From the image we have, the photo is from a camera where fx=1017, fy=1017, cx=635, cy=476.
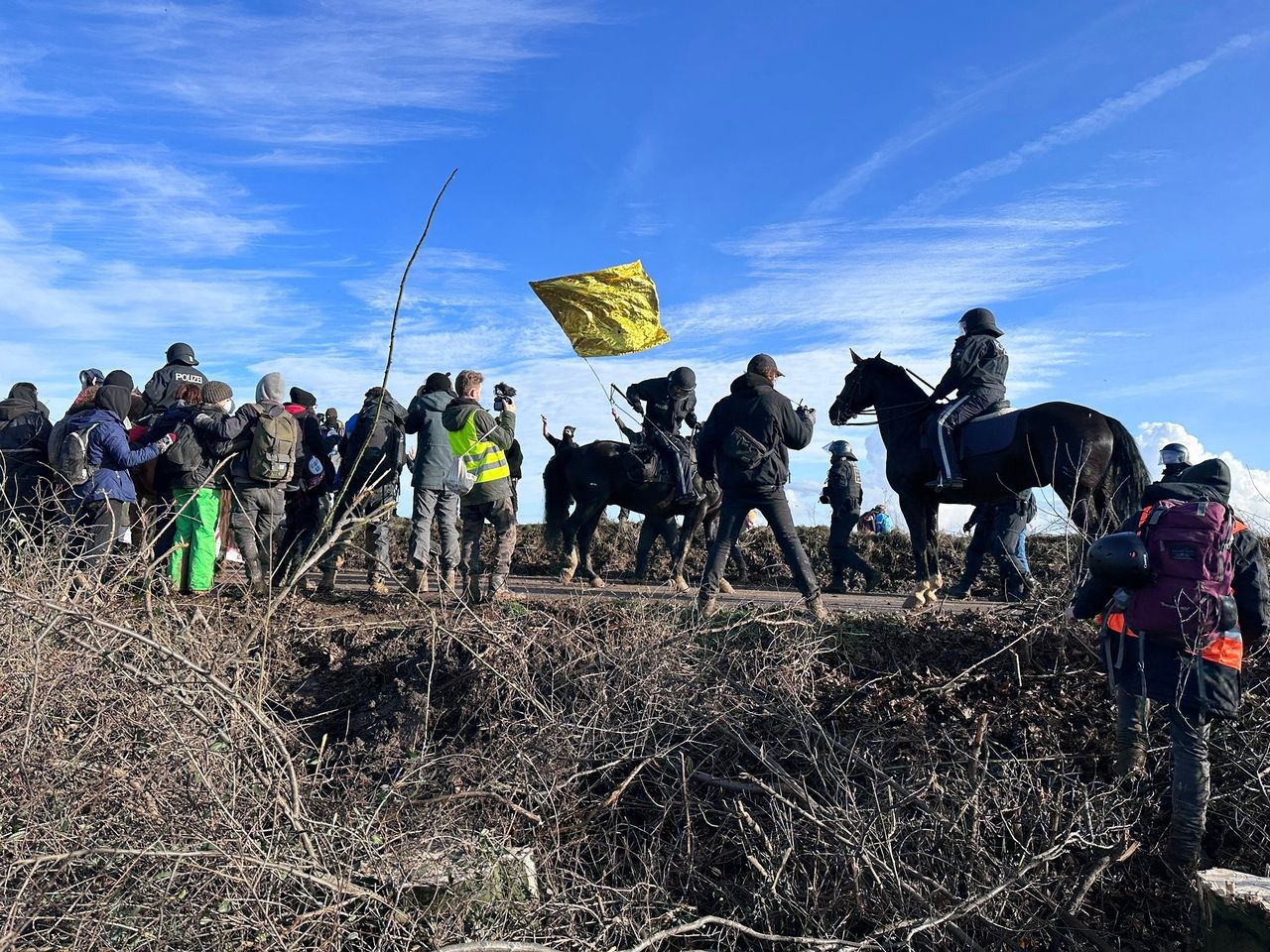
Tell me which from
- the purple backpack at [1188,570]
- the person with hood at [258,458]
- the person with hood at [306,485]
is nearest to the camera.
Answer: the purple backpack at [1188,570]

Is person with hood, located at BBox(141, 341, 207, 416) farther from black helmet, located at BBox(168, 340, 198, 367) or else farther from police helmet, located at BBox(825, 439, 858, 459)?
police helmet, located at BBox(825, 439, 858, 459)

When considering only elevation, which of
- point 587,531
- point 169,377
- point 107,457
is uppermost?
point 169,377

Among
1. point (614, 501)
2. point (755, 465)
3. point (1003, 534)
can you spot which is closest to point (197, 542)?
point (755, 465)

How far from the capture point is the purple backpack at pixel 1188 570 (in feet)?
17.0

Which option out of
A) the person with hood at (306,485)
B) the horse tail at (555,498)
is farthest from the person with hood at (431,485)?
the horse tail at (555,498)

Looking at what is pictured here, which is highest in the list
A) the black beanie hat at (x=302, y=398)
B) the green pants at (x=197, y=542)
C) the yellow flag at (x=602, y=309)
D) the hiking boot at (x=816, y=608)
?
the yellow flag at (x=602, y=309)

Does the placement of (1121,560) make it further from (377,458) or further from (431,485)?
(377,458)

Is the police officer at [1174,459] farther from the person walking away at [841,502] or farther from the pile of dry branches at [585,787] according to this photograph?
the person walking away at [841,502]

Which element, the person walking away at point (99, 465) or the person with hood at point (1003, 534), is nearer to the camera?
the person walking away at point (99, 465)

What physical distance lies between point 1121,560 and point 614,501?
836 cm

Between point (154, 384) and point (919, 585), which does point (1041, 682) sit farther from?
point (154, 384)

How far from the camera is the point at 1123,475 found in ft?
28.9

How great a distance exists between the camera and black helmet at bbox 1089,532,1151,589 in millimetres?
5188

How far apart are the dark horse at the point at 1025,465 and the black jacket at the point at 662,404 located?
9.55 ft
